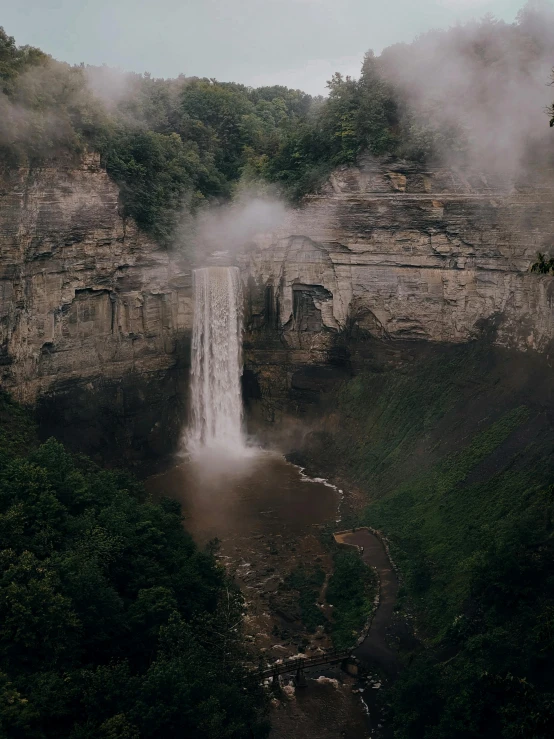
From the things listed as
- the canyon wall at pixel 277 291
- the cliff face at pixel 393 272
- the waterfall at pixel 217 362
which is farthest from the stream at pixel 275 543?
the cliff face at pixel 393 272

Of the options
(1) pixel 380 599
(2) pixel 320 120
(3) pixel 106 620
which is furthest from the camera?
(2) pixel 320 120

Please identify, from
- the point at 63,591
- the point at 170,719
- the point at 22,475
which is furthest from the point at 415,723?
the point at 22,475

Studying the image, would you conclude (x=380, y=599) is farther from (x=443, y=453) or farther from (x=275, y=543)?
(x=443, y=453)

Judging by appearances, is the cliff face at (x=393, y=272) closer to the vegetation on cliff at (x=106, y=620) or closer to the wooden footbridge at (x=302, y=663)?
A: the wooden footbridge at (x=302, y=663)

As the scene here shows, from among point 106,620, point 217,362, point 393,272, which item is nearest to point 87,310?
point 217,362

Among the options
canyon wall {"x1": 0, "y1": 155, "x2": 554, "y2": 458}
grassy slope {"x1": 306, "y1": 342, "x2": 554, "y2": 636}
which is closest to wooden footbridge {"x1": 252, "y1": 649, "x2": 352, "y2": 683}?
grassy slope {"x1": 306, "y1": 342, "x2": 554, "y2": 636}

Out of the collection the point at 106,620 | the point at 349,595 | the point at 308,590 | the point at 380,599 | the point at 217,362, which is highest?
the point at 217,362
